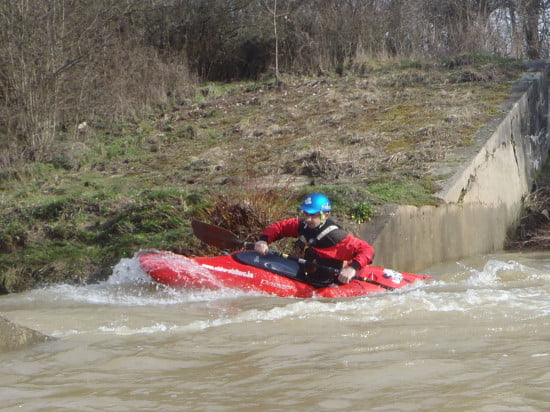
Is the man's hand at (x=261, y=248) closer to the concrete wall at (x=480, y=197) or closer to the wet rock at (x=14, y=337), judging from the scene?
the concrete wall at (x=480, y=197)

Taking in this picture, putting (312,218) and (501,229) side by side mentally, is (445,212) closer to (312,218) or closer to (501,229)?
(501,229)

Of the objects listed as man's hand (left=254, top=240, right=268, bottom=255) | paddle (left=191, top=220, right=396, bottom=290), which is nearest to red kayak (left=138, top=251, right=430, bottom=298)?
man's hand (left=254, top=240, right=268, bottom=255)

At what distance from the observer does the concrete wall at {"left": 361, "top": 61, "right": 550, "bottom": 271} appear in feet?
34.8

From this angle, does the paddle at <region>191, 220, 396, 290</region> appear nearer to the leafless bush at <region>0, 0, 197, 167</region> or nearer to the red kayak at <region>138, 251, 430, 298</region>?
the red kayak at <region>138, 251, 430, 298</region>

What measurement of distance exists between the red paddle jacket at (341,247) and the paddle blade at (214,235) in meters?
0.54

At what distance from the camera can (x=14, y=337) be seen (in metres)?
5.31

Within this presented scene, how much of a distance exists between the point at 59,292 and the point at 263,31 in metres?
14.6

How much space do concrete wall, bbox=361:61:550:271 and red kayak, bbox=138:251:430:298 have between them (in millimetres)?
1705

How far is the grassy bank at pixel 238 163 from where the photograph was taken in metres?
10.3

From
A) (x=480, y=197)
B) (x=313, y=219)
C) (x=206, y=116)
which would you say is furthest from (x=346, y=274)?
(x=206, y=116)

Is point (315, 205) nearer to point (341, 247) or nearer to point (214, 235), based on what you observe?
point (341, 247)

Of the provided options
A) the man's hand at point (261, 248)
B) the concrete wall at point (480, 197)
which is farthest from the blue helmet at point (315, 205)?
the concrete wall at point (480, 197)

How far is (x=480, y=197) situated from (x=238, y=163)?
14.7 feet

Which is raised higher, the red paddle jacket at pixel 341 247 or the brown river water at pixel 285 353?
the red paddle jacket at pixel 341 247
